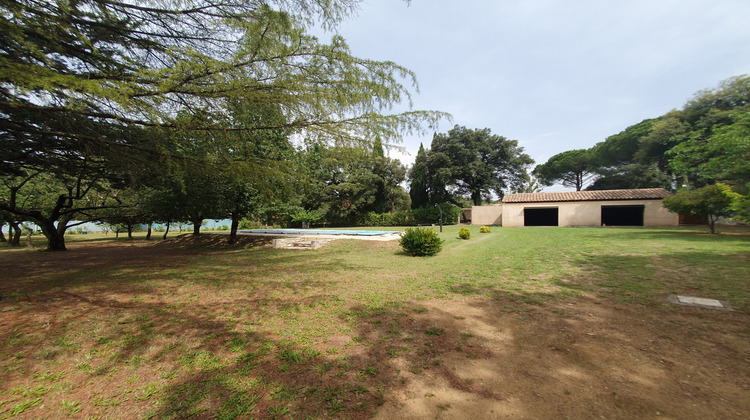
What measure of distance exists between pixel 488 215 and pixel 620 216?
11691 millimetres

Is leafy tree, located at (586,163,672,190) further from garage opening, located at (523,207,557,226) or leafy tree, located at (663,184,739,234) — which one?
leafy tree, located at (663,184,739,234)

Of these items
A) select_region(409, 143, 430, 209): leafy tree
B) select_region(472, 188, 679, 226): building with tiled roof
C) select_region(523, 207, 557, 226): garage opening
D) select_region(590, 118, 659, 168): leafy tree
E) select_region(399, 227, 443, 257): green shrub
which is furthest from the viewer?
select_region(409, 143, 430, 209): leafy tree

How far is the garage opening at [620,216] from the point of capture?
24272 mm

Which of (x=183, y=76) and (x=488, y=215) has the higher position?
(x=183, y=76)

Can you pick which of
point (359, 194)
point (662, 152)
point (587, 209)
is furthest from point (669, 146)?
point (359, 194)

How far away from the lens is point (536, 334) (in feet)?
10.5

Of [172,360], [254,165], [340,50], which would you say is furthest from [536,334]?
[254,165]

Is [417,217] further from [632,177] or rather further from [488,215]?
[632,177]

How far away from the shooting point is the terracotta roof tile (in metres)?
22.5

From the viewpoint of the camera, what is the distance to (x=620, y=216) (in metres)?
25.4

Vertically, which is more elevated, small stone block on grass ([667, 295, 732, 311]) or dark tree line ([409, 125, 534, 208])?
dark tree line ([409, 125, 534, 208])

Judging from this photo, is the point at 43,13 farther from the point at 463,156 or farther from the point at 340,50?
the point at 463,156

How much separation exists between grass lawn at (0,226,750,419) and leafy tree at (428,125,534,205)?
2982cm

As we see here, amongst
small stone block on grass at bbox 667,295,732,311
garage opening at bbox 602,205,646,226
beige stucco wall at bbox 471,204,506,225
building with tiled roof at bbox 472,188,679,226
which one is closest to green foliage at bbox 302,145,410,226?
beige stucco wall at bbox 471,204,506,225
